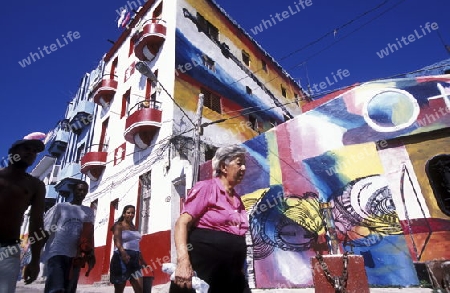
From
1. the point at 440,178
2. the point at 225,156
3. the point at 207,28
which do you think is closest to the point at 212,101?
the point at 207,28

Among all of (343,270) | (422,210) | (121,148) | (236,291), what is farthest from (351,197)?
(121,148)

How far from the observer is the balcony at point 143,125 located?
12242mm

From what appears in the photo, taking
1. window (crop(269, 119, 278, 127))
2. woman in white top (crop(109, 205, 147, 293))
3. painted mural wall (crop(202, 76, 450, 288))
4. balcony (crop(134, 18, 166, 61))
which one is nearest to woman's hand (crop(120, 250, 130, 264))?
woman in white top (crop(109, 205, 147, 293))

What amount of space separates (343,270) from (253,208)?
4.73 m

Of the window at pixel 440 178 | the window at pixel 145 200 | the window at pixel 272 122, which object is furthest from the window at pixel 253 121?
the window at pixel 440 178

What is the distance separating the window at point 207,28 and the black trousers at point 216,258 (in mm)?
16097

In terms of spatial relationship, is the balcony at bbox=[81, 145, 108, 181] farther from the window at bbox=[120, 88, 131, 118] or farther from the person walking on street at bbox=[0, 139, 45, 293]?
the person walking on street at bbox=[0, 139, 45, 293]

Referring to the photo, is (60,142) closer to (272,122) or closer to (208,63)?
(208,63)

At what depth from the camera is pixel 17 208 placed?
92.1 inches

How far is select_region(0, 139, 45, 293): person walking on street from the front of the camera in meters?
2.11

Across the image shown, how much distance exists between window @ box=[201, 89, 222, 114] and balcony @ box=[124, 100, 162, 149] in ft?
8.31

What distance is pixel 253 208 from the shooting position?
863 cm

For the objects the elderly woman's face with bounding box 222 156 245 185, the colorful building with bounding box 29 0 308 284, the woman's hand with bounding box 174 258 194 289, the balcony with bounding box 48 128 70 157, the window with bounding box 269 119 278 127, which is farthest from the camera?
the balcony with bounding box 48 128 70 157

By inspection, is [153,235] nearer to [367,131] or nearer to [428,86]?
[367,131]
